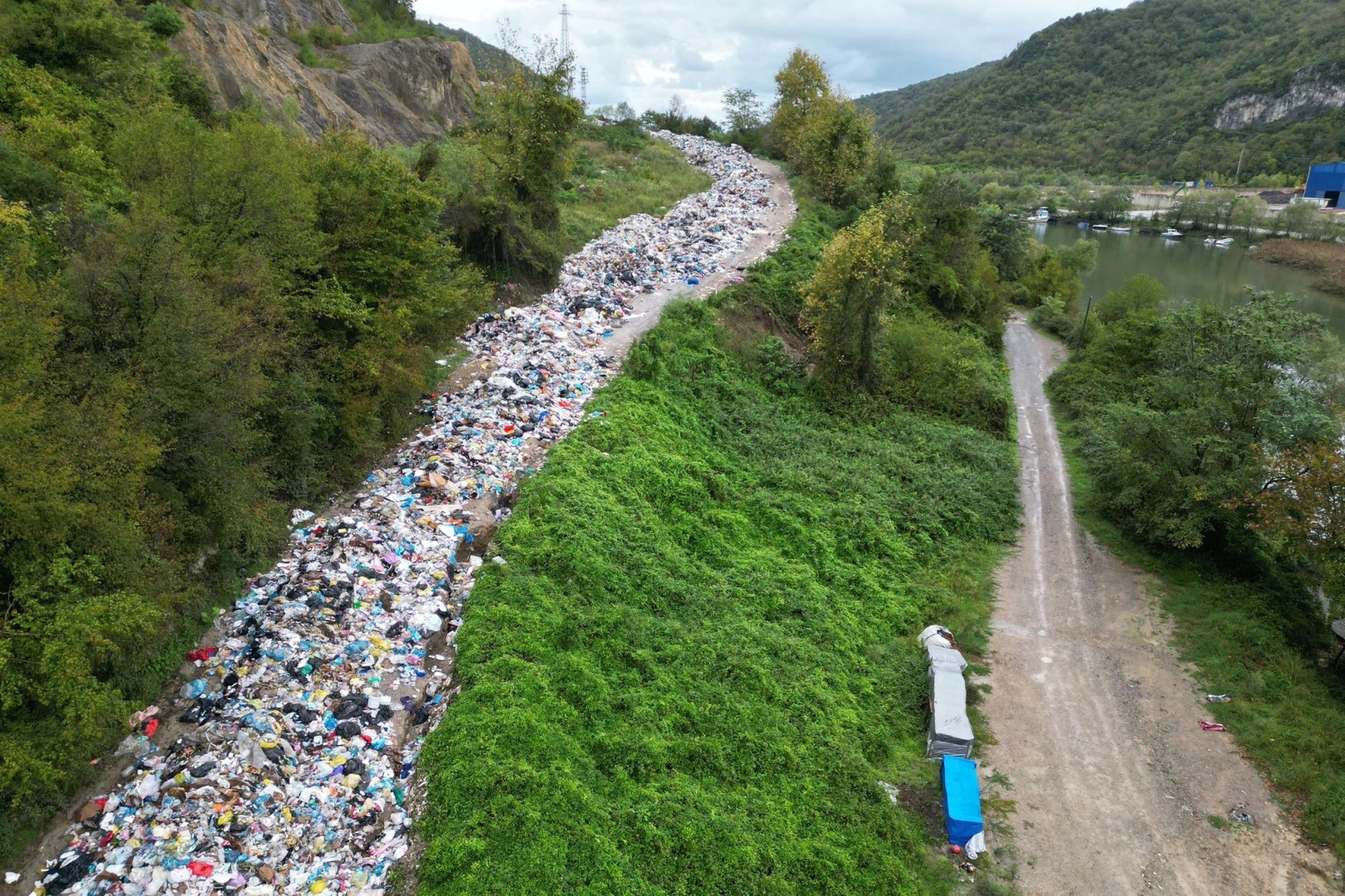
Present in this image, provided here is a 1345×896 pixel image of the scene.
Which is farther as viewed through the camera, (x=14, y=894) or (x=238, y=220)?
(x=238, y=220)

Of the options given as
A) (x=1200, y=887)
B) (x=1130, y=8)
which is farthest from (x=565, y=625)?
(x=1130, y=8)

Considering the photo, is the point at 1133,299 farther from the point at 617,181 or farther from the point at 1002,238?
the point at 617,181

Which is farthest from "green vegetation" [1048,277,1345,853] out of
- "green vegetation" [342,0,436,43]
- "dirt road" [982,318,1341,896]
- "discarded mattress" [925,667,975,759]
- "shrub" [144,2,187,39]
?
"green vegetation" [342,0,436,43]

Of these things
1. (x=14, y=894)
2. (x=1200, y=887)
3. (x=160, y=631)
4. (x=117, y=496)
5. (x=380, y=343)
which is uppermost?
(x=380, y=343)

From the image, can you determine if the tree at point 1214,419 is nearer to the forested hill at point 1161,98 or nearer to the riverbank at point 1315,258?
the riverbank at point 1315,258

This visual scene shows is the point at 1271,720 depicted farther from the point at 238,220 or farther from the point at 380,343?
the point at 238,220
